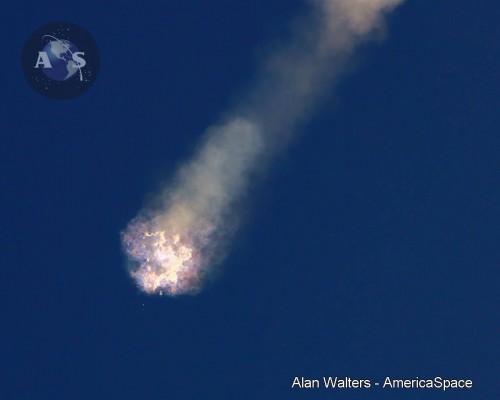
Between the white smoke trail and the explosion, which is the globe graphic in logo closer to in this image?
the white smoke trail

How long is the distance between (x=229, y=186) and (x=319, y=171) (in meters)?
1.00

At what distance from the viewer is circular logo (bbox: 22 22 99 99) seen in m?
6.12

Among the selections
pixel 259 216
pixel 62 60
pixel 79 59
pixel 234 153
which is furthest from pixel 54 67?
pixel 259 216

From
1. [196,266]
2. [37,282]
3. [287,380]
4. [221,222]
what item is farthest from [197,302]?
[37,282]

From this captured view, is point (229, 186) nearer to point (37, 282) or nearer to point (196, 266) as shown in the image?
point (196, 266)

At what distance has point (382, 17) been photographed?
6.14m

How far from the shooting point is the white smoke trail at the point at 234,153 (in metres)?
6.06

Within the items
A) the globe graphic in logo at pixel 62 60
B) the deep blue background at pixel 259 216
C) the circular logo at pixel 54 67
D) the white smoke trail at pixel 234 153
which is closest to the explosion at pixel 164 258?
the white smoke trail at pixel 234 153

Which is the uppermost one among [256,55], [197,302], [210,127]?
[256,55]

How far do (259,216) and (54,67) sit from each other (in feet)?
9.15

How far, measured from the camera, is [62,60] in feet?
20.3

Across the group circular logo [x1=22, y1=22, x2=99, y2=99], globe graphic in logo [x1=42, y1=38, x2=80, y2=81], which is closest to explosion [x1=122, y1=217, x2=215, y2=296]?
circular logo [x1=22, y1=22, x2=99, y2=99]

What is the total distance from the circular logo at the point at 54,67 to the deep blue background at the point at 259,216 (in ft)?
0.32

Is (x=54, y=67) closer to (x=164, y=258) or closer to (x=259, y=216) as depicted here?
(x=164, y=258)
